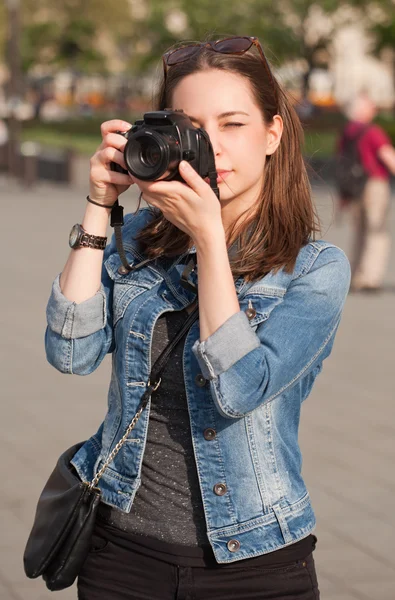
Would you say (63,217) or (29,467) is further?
(63,217)

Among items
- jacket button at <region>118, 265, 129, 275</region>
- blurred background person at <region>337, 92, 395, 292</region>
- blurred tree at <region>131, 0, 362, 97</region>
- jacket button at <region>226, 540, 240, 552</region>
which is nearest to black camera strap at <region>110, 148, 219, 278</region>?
jacket button at <region>118, 265, 129, 275</region>

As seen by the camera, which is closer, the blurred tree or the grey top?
the grey top

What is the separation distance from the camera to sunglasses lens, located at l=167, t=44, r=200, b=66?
97.0 inches

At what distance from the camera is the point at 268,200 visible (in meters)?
2.46

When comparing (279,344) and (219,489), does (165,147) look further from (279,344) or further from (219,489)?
(219,489)

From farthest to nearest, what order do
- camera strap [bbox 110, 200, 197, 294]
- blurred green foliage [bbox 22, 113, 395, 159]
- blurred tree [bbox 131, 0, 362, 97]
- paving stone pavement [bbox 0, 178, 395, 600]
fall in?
blurred tree [bbox 131, 0, 362, 97]
blurred green foliage [bbox 22, 113, 395, 159]
paving stone pavement [bbox 0, 178, 395, 600]
camera strap [bbox 110, 200, 197, 294]

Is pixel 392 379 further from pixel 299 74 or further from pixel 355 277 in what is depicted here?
pixel 299 74

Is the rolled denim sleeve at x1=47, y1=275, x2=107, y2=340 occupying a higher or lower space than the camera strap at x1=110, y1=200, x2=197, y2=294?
lower

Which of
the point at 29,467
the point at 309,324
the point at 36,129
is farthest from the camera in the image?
the point at 36,129

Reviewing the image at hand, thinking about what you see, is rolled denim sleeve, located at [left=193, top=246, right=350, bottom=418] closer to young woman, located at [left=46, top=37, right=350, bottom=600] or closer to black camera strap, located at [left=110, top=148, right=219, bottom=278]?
young woman, located at [left=46, top=37, right=350, bottom=600]

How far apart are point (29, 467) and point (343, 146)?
258 inches

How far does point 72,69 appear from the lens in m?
61.5

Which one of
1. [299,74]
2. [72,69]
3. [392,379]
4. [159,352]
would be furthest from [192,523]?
[72,69]

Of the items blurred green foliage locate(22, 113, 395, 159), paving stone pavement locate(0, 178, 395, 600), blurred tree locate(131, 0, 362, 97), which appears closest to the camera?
paving stone pavement locate(0, 178, 395, 600)
